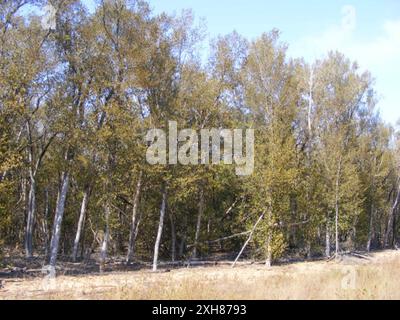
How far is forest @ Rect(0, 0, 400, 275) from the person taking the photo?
19.9 meters

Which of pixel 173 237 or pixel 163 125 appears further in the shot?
pixel 173 237

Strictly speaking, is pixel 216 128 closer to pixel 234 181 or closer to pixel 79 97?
pixel 234 181

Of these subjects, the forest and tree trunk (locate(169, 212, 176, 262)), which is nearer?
the forest

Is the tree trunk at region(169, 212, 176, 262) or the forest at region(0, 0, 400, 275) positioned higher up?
the forest at region(0, 0, 400, 275)

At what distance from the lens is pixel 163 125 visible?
21.4 metres

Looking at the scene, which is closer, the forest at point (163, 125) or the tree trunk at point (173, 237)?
the forest at point (163, 125)

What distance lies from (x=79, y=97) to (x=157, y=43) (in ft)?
16.0

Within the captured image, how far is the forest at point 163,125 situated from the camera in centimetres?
1986

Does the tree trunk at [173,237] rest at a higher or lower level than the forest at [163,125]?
lower

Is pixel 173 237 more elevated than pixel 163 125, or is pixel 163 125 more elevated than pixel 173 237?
pixel 163 125

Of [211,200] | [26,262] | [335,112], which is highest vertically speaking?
[335,112]
